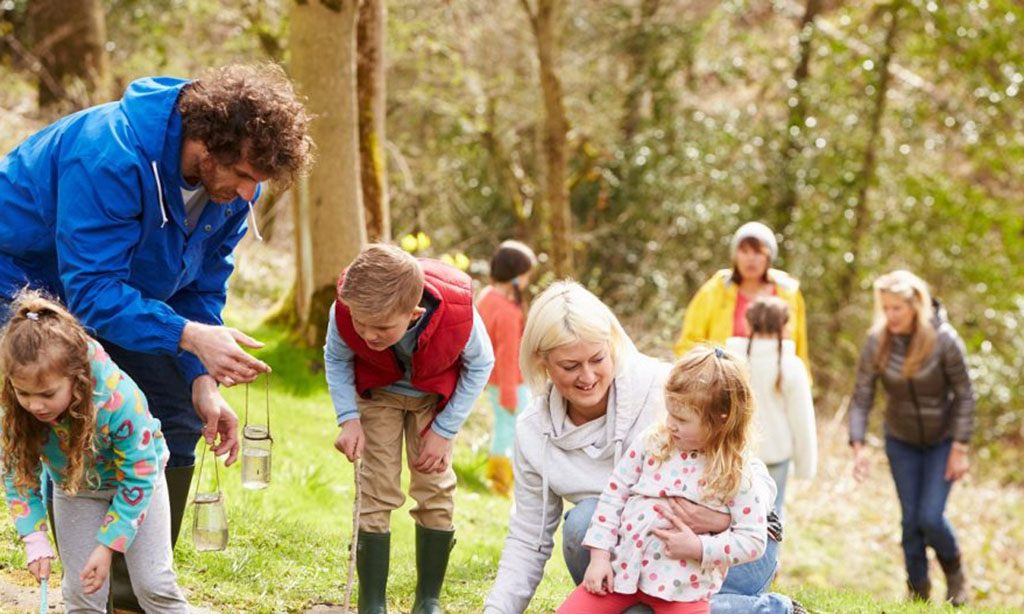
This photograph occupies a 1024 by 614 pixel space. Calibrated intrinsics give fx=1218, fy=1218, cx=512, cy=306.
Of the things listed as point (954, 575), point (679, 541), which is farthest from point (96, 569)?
point (954, 575)

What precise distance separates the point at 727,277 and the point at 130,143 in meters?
4.58

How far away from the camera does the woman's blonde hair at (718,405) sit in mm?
3721

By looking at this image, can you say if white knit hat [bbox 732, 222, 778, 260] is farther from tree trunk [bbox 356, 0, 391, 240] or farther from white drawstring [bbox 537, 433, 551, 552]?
white drawstring [bbox 537, 433, 551, 552]

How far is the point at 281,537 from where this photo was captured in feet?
18.1

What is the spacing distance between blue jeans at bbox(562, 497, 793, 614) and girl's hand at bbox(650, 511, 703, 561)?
0.40 m

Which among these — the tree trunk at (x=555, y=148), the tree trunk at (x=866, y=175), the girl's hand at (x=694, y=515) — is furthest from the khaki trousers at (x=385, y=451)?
the tree trunk at (x=866, y=175)

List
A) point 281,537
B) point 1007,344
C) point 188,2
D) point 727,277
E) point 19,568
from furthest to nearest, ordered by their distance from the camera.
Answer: point 1007,344, point 188,2, point 727,277, point 281,537, point 19,568

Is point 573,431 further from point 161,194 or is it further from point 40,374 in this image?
point 40,374

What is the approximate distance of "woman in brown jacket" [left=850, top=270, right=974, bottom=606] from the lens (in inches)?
278

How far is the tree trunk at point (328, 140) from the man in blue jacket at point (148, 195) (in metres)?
4.69

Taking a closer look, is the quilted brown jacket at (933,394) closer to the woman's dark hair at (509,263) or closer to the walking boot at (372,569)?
the woman's dark hair at (509,263)

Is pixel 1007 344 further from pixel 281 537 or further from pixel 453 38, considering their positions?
pixel 281 537

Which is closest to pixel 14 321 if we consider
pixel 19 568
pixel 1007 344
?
pixel 19 568

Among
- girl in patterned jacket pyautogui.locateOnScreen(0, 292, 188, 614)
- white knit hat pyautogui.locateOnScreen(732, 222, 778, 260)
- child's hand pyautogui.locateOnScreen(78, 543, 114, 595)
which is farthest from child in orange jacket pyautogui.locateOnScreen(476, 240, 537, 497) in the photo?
child's hand pyautogui.locateOnScreen(78, 543, 114, 595)
